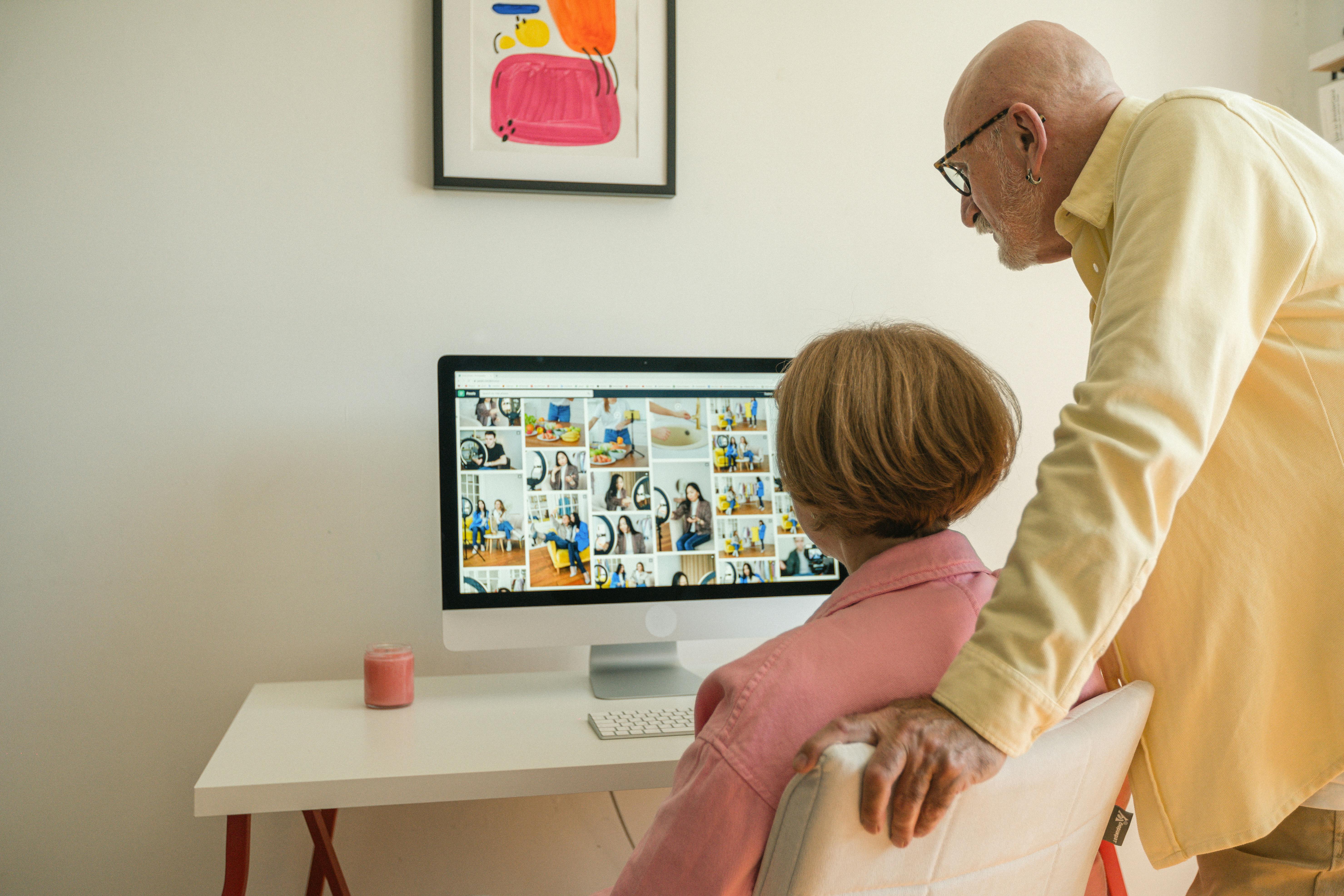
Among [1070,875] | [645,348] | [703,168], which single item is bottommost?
[1070,875]

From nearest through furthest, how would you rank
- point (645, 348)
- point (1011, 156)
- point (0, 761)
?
point (1011, 156) → point (0, 761) → point (645, 348)

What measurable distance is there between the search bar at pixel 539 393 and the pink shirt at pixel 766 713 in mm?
842

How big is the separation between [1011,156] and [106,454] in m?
1.58

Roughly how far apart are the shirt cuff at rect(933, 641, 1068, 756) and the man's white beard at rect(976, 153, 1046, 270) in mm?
636

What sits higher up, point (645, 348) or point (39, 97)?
point (39, 97)

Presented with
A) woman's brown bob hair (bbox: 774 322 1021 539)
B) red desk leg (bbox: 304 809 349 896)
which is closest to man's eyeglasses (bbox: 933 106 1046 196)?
woman's brown bob hair (bbox: 774 322 1021 539)

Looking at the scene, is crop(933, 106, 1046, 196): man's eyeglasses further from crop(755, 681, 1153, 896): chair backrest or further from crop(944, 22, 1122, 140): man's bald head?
crop(755, 681, 1153, 896): chair backrest

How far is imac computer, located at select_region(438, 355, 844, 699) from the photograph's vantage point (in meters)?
1.54

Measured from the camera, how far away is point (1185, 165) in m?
0.85

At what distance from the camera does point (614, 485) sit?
62.4 inches

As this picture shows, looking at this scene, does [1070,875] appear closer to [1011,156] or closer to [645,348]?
[1011,156]

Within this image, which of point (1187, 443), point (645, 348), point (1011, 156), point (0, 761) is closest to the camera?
point (1187, 443)

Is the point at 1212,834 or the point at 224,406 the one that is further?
the point at 224,406

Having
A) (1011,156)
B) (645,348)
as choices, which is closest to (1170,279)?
A: (1011,156)
